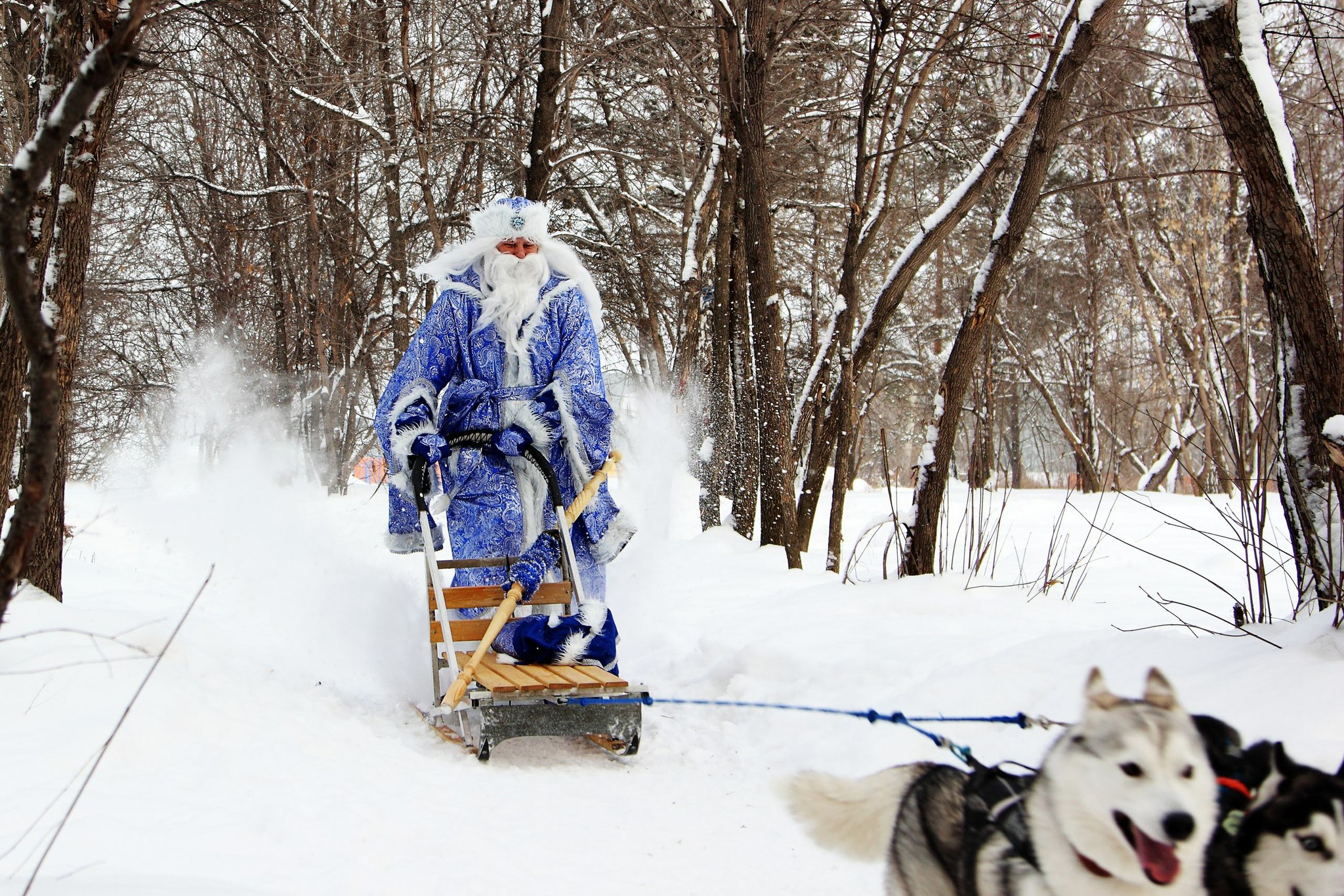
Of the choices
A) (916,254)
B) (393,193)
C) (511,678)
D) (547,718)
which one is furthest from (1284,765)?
(393,193)

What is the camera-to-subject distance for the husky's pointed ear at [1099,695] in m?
1.76

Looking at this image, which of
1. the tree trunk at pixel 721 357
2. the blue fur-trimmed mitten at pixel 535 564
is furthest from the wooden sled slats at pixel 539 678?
the tree trunk at pixel 721 357

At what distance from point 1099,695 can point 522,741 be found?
11.2 ft

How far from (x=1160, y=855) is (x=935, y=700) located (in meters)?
2.62

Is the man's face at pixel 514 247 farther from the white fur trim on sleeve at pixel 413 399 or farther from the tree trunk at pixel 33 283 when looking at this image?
the tree trunk at pixel 33 283

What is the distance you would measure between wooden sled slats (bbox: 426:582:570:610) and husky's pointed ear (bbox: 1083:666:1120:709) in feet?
11.8

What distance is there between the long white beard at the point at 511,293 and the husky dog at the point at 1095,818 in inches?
159

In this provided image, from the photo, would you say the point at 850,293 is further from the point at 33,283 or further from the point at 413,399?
the point at 33,283

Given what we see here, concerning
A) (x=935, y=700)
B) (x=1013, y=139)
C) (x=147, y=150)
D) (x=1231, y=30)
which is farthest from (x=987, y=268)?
(x=147, y=150)

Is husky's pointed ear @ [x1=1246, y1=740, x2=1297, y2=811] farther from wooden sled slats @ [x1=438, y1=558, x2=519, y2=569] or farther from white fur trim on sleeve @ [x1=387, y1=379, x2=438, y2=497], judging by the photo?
white fur trim on sleeve @ [x1=387, y1=379, x2=438, y2=497]

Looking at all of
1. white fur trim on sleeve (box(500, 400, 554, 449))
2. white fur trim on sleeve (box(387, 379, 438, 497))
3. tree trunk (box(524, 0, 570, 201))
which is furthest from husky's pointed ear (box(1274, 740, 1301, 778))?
tree trunk (box(524, 0, 570, 201))

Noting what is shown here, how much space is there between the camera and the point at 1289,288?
13.0 ft

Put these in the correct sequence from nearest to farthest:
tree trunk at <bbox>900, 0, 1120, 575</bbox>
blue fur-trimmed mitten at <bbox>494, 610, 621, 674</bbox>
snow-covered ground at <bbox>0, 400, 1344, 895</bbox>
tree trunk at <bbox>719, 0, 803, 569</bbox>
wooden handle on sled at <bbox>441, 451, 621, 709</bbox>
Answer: snow-covered ground at <bbox>0, 400, 1344, 895</bbox>
wooden handle on sled at <bbox>441, 451, 621, 709</bbox>
blue fur-trimmed mitten at <bbox>494, 610, 621, 674</bbox>
tree trunk at <bbox>900, 0, 1120, 575</bbox>
tree trunk at <bbox>719, 0, 803, 569</bbox>

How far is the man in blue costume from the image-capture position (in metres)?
5.48
